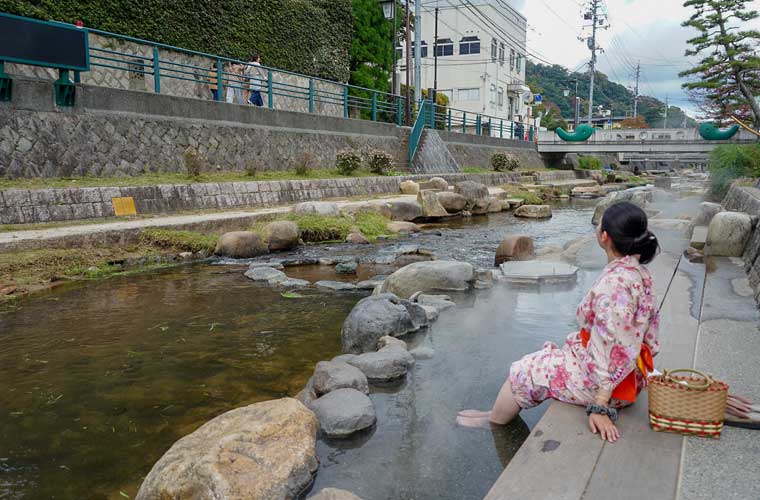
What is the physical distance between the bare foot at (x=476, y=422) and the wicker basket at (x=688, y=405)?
0.99m

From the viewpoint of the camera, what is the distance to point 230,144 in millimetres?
14672

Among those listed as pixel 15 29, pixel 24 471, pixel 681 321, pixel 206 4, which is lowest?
pixel 24 471

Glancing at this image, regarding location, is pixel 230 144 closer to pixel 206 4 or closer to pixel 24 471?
pixel 206 4

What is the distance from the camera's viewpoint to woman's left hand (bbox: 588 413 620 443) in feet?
7.97

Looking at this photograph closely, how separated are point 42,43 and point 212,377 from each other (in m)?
8.15

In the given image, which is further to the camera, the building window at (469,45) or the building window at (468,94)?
the building window at (468,94)

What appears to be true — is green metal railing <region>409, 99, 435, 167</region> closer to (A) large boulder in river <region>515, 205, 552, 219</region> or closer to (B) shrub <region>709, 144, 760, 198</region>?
(A) large boulder in river <region>515, 205, 552, 219</region>

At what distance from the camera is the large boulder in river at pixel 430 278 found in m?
6.35

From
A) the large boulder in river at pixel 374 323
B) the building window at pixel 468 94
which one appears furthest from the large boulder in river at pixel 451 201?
the building window at pixel 468 94

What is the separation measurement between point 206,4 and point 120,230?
37.0 ft

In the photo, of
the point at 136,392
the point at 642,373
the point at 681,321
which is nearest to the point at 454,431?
the point at 642,373

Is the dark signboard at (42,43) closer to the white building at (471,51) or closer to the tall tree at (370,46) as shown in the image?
the tall tree at (370,46)

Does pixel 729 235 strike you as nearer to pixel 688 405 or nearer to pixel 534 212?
pixel 688 405

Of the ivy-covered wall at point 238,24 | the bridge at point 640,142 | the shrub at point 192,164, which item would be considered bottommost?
the shrub at point 192,164
